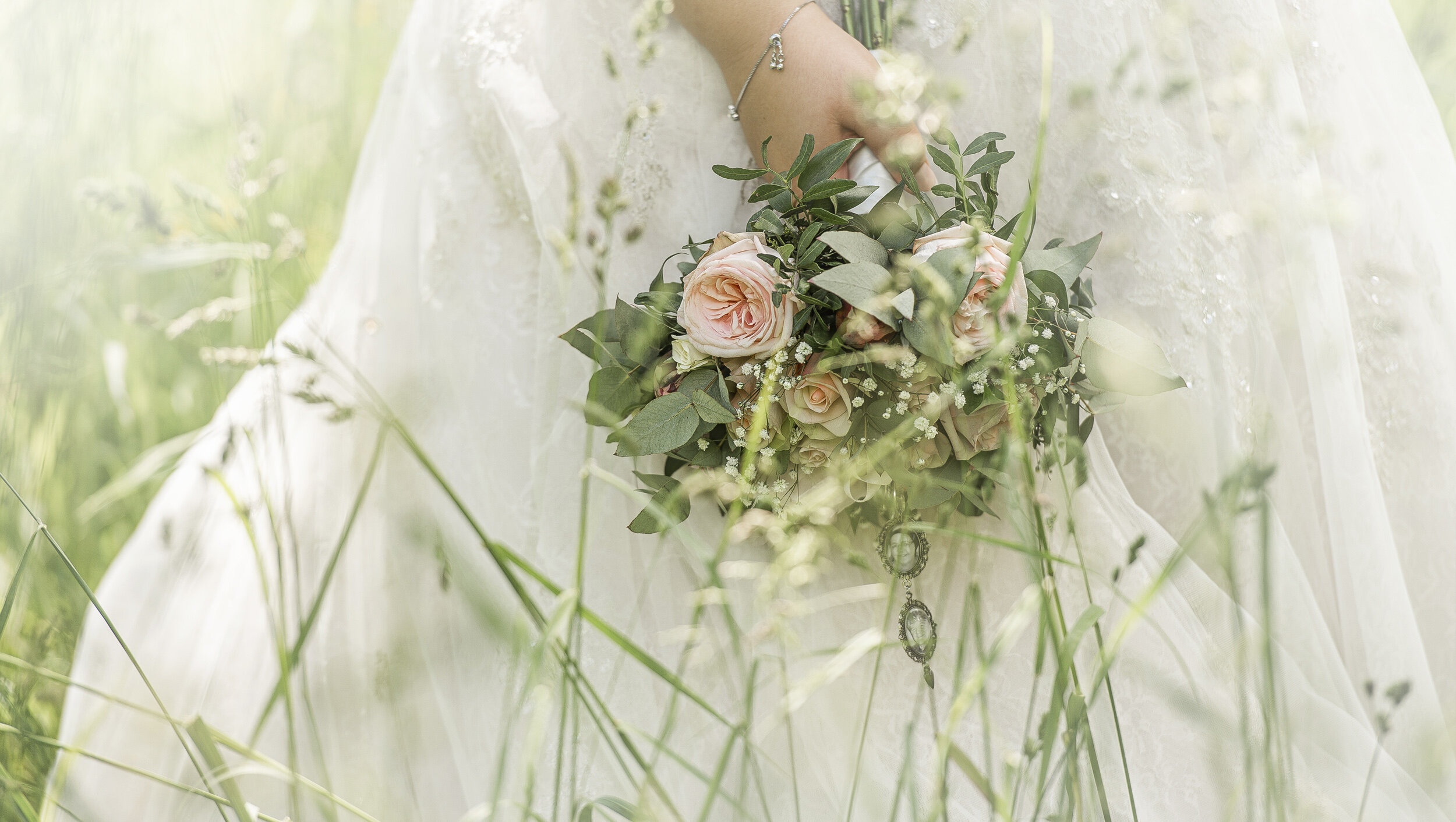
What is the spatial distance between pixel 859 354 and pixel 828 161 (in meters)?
0.18

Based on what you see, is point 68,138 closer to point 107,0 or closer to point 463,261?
point 107,0

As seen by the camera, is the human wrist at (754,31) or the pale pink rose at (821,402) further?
the human wrist at (754,31)

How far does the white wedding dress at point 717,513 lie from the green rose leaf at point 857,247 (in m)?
0.17

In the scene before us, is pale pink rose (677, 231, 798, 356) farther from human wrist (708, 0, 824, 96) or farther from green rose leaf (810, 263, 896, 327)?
human wrist (708, 0, 824, 96)

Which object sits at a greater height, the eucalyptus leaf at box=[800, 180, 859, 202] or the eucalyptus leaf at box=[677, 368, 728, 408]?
the eucalyptus leaf at box=[800, 180, 859, 202]

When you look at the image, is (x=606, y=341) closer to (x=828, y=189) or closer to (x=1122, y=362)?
(x=828, y=189)

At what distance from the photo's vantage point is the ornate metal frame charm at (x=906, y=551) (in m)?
0.60

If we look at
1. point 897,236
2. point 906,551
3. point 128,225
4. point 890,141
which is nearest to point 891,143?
point 890,141

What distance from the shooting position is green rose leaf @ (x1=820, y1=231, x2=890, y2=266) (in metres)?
0.57

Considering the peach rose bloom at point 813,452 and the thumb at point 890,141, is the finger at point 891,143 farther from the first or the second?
the peach rose bloom at point 813,452

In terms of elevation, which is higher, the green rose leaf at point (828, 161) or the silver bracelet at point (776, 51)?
the silver bracelet at point (776, 51)

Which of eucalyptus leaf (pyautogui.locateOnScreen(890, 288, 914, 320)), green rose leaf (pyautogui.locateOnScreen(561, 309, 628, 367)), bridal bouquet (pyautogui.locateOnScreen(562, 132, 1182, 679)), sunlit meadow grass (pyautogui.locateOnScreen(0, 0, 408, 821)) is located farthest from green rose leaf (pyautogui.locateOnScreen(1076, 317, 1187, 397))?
sunlit meadow grass (pyautogui.locateOnScreen(0, 0, 408, 821))

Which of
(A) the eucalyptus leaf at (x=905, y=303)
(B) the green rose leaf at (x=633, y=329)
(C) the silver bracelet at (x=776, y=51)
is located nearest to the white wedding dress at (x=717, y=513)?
(C) the silver bracelet at (x=776, y=51)

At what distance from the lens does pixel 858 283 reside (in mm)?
546
